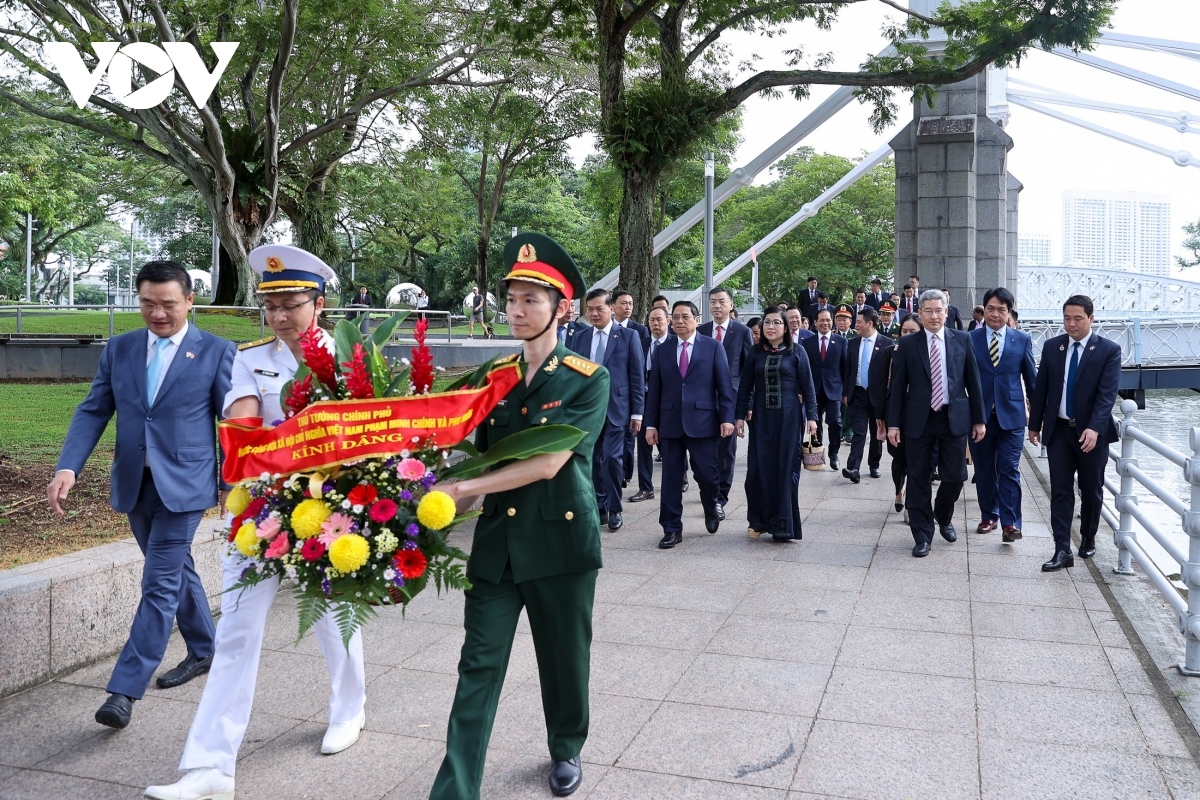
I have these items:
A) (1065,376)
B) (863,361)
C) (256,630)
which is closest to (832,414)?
(863,361)

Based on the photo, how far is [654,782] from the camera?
363 centimetres

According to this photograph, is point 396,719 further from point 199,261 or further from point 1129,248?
point 1129,248

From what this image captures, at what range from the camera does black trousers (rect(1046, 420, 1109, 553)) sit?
7.02 meters

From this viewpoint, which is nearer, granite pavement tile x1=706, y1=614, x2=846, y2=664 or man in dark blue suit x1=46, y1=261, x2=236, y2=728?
man in dark blue suit x1=46, y1=261, x2=236, y2=728

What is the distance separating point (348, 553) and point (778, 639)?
3.13m

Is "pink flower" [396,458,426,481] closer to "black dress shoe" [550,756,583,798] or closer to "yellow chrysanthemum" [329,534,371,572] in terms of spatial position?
"yellow chrysanthemum" [329,534,371,572]

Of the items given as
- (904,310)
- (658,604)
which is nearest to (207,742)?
(658,604)

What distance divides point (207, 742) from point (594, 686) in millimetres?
1755

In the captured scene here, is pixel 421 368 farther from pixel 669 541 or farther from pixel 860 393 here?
pixel 860 393

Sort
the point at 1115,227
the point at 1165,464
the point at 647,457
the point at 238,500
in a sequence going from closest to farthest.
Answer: the point at 238,500 → the point at 647,457 → the point at 1165,464 → the point at 1115,227

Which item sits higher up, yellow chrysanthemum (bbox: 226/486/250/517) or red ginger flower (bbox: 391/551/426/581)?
yellow chrysanthemum (bbox: 226/486/250/517)

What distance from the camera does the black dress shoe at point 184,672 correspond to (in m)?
4.61

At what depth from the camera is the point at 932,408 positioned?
7656 mm

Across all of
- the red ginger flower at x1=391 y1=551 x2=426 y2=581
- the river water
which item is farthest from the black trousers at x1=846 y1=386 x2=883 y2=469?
the red ginger flower at x1=391 y1=551 x2=426 y2=581
